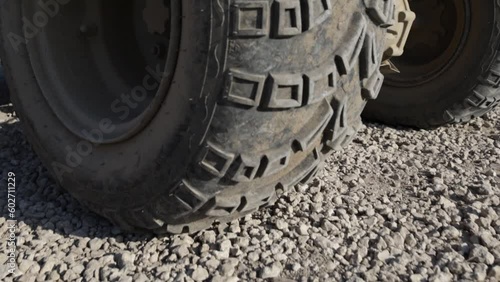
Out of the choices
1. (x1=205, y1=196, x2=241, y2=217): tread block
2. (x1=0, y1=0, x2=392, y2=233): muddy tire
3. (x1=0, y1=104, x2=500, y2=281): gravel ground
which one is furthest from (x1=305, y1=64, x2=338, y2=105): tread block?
(x1=0, y1=104, x2=500, y2=281): gravel ground

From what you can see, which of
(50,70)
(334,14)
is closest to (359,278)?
(334,14)

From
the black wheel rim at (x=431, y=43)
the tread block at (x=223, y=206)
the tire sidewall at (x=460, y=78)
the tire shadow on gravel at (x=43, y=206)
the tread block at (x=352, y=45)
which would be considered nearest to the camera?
the tread block at (x=352, y=45)

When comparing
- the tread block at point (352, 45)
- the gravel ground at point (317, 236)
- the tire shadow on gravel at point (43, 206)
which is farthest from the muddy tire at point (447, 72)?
the tire shadow on gravel at point (43, 206)

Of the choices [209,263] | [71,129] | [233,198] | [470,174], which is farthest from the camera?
[470,174]

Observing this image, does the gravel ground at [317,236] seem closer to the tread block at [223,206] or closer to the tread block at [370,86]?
the tread block at [223,206]

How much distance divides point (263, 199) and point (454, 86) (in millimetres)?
1477

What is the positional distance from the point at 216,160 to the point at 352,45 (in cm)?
44

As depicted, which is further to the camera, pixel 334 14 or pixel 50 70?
pixel 50 70

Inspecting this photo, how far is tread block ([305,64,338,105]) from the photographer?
138 cm

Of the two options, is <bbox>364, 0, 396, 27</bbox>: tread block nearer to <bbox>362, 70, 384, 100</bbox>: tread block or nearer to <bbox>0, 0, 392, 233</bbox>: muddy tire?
<bbox>0, 0, 392, 233</bbox>: muddy tire

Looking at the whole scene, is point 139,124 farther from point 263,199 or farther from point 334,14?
point 334,14

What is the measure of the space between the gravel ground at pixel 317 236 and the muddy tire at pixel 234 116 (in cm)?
10

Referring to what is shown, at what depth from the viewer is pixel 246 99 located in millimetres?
1353

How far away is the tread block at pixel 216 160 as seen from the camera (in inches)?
55.6
